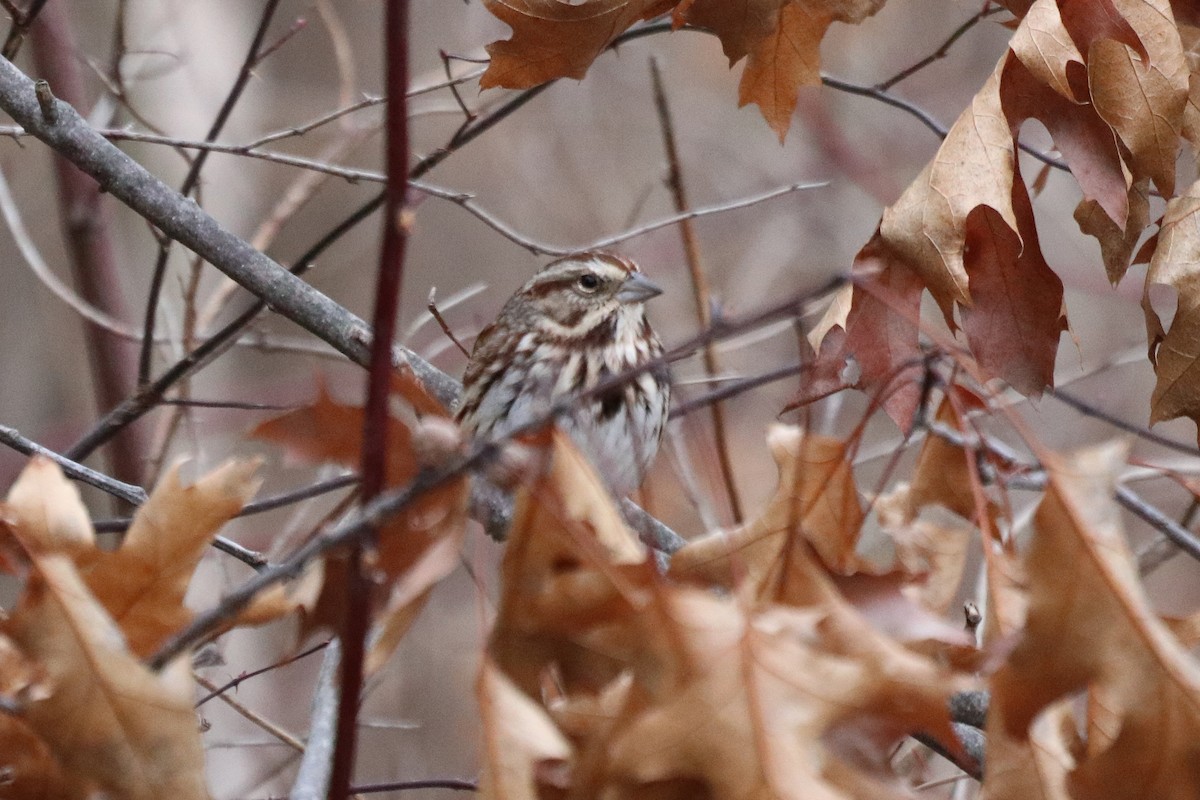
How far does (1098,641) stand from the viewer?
164 centimetres

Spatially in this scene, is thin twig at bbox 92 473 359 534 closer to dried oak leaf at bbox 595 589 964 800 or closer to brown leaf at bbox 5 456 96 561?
brown leaf at bbox 5 456 96 561

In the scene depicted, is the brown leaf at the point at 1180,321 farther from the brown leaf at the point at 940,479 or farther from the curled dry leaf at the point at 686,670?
the curled dry leaf at the point at 686,670

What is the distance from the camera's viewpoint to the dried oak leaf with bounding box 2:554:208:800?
1.61 m

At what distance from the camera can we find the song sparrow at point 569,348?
410cm

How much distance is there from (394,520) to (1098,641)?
32.7 inches

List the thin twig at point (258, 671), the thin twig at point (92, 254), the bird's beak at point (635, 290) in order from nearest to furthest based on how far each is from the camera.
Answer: the thin twig at point (258, 671)
the bird's beak at point (635, 290)
the thin twig at point (92, 254)

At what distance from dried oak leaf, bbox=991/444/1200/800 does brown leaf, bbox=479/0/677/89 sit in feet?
5.18

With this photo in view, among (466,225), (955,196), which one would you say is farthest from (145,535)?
(466,225)

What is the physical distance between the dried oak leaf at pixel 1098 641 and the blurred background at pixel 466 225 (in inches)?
140

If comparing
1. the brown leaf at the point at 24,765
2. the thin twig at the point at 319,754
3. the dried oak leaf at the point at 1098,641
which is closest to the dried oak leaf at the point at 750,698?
the dried oak leaf at the point at 1098,641

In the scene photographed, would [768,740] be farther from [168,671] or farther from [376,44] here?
[376,44]

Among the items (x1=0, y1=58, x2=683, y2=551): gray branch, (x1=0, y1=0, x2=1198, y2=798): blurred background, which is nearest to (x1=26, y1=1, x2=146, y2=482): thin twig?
(x1=0, y1=0, x2=1198, y2=798): blurred background

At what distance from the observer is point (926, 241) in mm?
2543

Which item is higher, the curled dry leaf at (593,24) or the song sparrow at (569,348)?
the curled dry leaf at (593,24)
